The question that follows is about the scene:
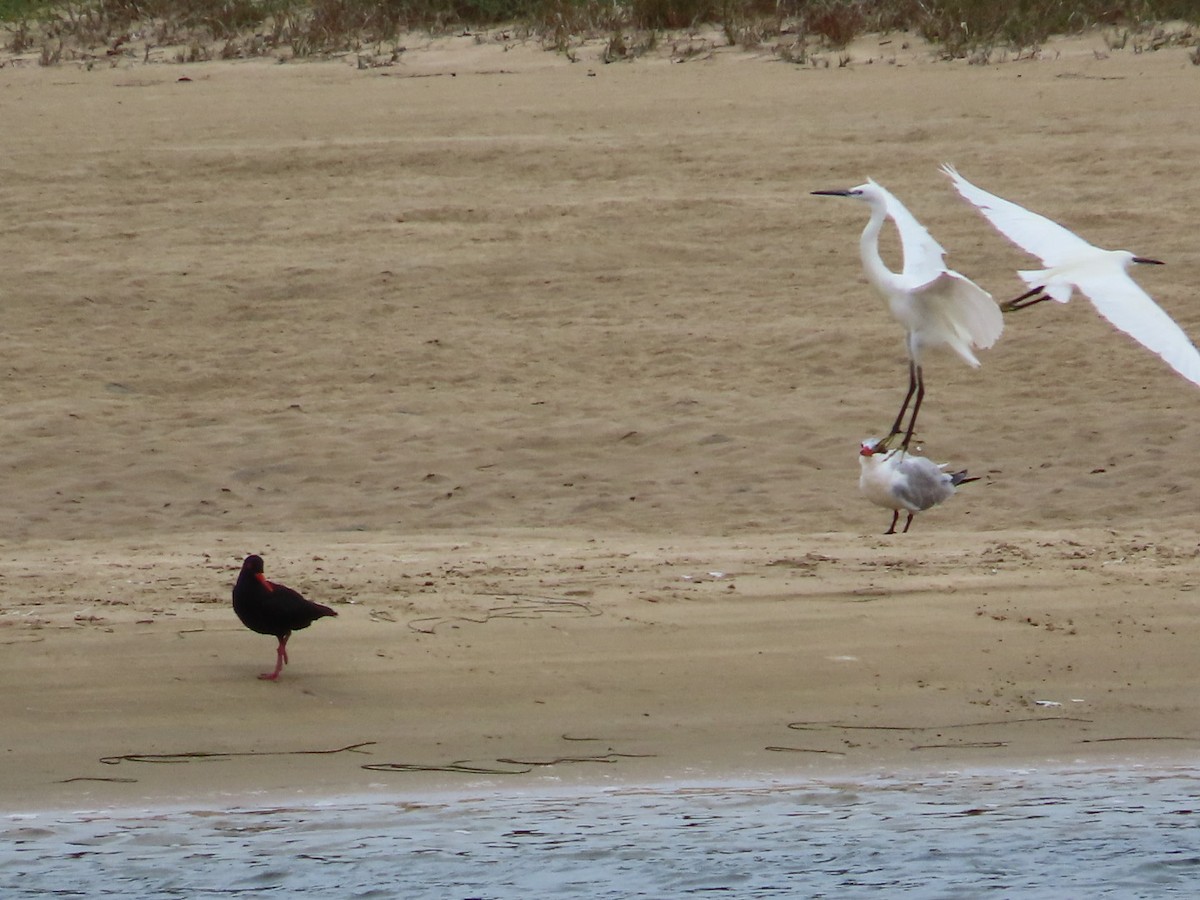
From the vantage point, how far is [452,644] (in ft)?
22.6

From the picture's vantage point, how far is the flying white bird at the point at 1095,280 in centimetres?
713

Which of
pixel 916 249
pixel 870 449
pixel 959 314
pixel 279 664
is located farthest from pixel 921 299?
pixel 279 664

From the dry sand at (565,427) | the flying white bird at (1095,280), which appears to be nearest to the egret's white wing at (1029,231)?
the flying white bird at (1095,280)

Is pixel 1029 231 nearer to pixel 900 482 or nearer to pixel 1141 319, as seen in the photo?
pixel 900 482

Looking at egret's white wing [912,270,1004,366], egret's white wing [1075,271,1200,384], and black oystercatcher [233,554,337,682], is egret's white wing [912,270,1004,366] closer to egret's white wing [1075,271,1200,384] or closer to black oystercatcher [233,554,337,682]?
egret's white wing [1075,271,1200,384]

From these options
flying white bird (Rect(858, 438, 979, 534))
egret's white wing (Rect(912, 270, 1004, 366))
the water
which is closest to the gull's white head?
flying white bird (Rect(858, 438, 979, 534))

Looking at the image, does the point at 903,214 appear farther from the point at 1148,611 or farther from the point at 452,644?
the point at 452,644

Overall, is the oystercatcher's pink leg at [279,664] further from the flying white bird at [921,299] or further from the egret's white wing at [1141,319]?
the flying white bird at [921,299]

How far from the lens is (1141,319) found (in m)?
7.44

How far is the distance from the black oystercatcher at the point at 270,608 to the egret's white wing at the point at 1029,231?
3674 millimetres

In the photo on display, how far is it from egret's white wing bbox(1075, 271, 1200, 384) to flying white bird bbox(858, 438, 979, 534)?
3.72 ft

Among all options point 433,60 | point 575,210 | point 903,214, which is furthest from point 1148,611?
point 433,60

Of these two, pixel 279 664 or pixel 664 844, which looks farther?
pixel 279 664

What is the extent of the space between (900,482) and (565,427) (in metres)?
2.13
